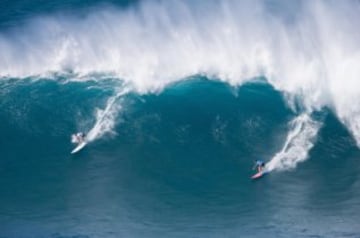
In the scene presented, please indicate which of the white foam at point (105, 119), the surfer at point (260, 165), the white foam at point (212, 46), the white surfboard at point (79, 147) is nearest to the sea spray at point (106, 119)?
the white foam at point (105, 119)

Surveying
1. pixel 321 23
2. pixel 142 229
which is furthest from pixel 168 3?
pixel 142 229

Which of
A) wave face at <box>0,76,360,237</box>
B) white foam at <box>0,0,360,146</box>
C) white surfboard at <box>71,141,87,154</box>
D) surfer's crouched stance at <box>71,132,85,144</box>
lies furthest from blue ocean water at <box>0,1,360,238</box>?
surfer's crouched stance at <box>71,132,85,144</box>

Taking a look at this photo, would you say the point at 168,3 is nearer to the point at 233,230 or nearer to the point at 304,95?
the point at 304,95

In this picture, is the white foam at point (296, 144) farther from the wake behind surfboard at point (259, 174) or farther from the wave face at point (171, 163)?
the wake behind surfboard at point (259, 174)

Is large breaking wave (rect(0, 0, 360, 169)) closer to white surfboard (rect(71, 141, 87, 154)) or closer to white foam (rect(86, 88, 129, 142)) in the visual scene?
white foam (rect(86, 88, 129, 142))

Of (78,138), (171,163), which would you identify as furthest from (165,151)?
(78,138)

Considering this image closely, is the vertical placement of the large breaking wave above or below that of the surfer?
above
